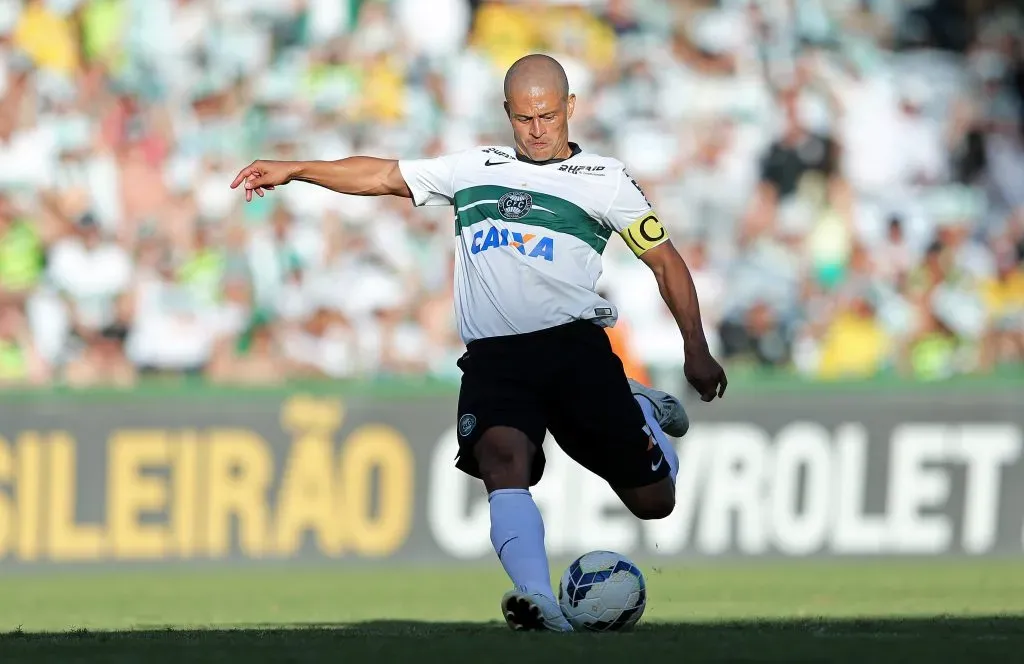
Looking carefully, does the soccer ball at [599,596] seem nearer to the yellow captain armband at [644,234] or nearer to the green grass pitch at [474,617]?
A: the green grass pitch at [474,617]

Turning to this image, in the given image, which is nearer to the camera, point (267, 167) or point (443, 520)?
point (267, 167)

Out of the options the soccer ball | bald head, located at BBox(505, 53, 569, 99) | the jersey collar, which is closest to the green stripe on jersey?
the jersey collar

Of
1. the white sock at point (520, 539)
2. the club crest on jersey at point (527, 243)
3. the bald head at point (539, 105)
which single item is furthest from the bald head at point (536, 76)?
the white sock at point (520, 539)

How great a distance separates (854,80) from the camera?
17.9 m

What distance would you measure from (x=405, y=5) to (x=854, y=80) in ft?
14.6

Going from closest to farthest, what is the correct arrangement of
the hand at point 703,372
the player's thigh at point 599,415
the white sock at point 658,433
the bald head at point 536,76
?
the hand at point 703,372
the bald head at point 536,76
the player's thigh at point 599,415
the white sock at point 658,433

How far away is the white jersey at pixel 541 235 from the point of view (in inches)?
275

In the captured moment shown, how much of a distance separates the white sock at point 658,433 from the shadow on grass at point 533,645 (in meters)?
0.78

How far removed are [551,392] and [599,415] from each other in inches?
8.3

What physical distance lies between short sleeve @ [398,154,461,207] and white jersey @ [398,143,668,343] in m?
0.17

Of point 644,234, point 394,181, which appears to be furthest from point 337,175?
point 644,234

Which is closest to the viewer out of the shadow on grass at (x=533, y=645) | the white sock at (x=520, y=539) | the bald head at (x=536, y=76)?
the shadow on grass at (x=533, y=645)

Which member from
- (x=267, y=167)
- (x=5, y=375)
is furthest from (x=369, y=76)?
(x=267, y=167)

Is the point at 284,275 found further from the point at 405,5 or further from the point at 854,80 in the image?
the point at 854,80
